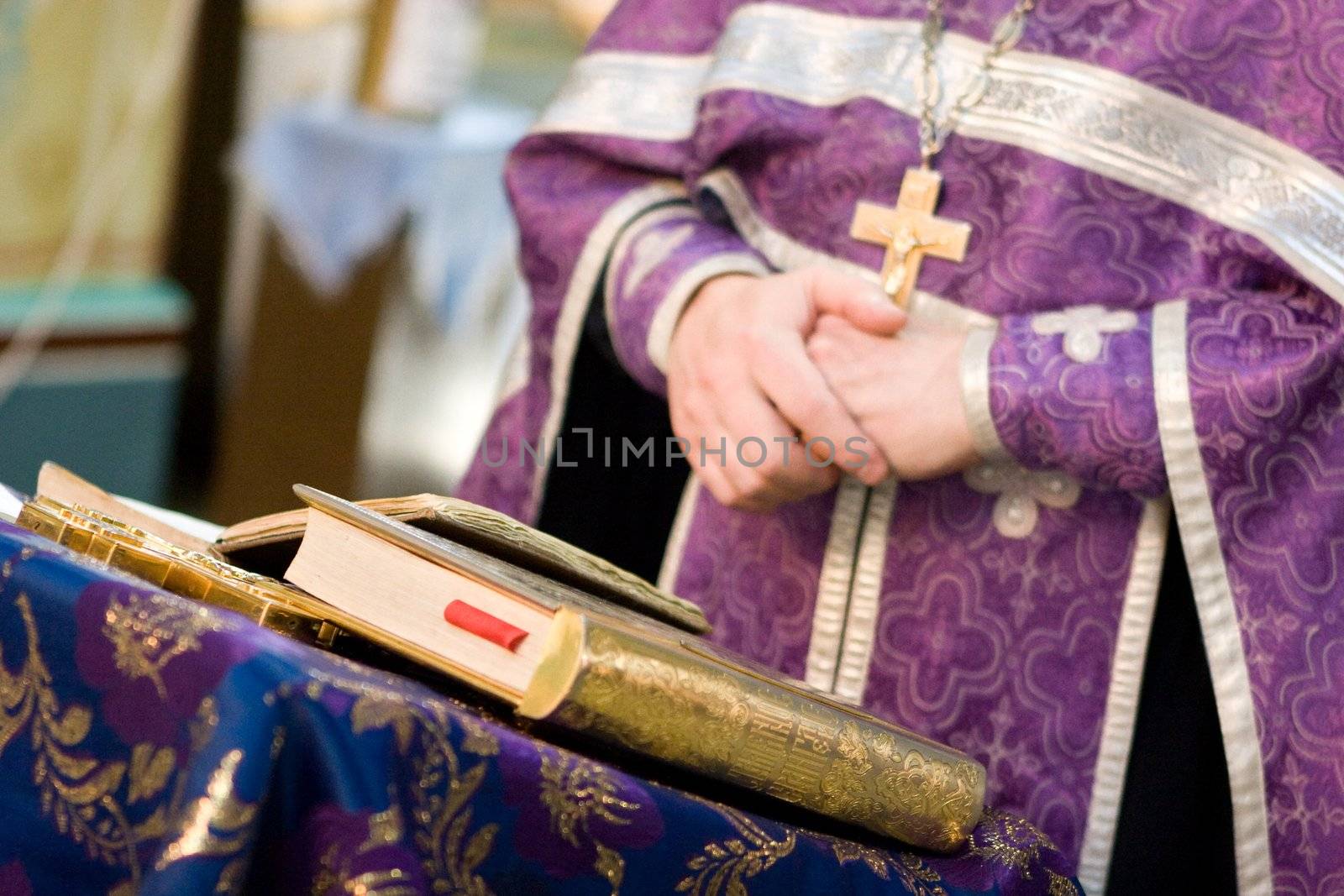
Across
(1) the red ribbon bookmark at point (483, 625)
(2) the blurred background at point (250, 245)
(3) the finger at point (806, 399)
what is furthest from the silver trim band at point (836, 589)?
(2) the blurred background at point (250, 245)

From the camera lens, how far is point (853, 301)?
842mm

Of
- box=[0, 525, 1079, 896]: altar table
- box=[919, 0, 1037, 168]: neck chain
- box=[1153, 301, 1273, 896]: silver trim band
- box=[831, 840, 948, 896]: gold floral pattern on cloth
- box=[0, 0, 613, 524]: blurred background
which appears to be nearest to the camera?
box=[0, 525, 1079, 896]: altar table

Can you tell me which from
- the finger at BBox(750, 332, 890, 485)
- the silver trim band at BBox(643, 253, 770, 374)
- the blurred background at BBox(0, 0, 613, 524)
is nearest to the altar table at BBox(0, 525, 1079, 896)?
the finger at BBox(750, 332, 890, 485)

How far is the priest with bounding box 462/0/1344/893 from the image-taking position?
2.62 ft

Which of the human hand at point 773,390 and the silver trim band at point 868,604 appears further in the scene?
the silver trim band at point 868,604

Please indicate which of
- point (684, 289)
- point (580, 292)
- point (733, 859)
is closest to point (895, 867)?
point (733, 859)

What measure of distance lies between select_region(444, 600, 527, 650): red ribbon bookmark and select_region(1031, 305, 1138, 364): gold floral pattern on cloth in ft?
1.40

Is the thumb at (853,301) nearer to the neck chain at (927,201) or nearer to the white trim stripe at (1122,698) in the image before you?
the neck chain at (927,201)

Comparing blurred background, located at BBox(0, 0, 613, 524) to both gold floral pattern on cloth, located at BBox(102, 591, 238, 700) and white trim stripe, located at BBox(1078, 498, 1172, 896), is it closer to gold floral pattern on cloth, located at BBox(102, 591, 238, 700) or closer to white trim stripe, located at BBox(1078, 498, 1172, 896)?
white trim stripe, located at BBox(1078, 498, 1172, 896)

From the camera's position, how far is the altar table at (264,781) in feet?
1.48

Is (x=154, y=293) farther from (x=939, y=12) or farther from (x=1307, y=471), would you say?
(x=1307, y=471)

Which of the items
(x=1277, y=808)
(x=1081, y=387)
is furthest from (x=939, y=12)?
(x=1277, y=808)

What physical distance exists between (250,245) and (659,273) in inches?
110

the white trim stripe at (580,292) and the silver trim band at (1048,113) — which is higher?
the silver trim band at (1048,113)
